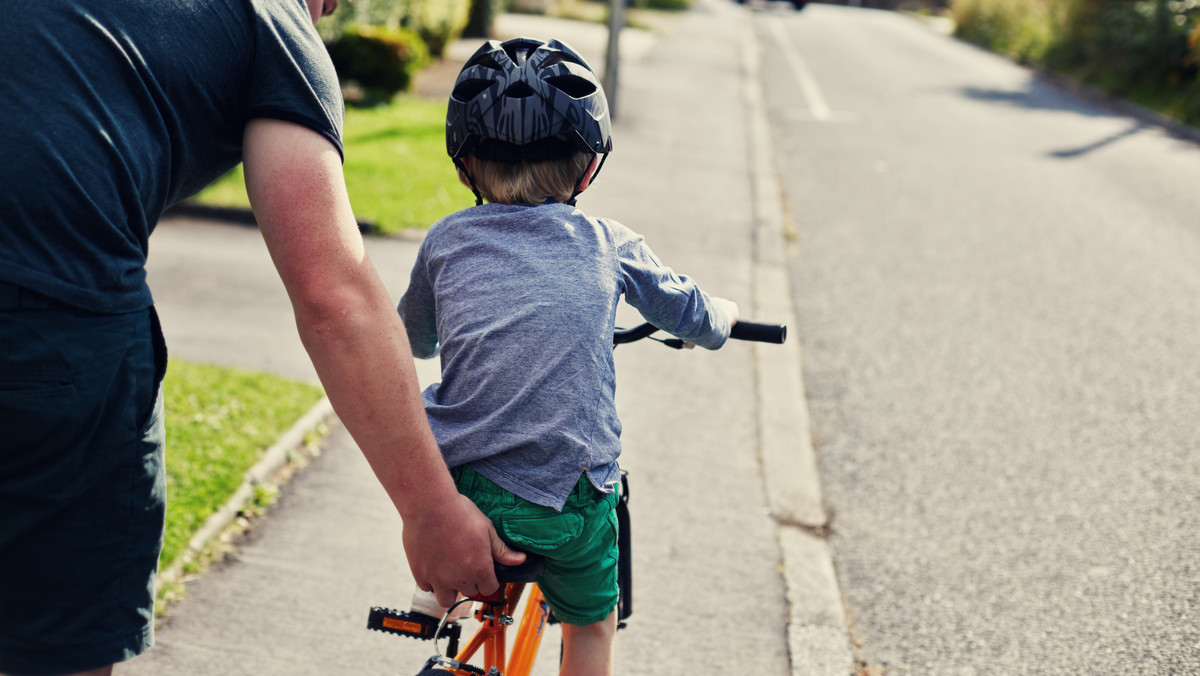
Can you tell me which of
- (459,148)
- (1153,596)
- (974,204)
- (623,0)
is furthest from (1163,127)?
(459,148)

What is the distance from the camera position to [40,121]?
1.24m

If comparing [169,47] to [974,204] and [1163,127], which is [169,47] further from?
[1163,127]

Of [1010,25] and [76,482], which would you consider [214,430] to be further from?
[1010,25]

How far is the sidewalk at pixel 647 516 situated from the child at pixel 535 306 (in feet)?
4.19

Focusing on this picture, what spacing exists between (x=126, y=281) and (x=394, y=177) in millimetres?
7102

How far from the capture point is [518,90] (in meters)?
1.78

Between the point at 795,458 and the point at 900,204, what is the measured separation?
18.4 ft

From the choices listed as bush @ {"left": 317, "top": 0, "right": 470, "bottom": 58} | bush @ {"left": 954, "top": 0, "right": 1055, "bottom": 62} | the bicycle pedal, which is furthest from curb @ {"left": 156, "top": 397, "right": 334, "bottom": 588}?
bush @ {"left": 954, "top": 0, "right": 1055, "bottom": 62}

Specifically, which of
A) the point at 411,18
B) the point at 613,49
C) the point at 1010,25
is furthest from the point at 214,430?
the point at 1010,25

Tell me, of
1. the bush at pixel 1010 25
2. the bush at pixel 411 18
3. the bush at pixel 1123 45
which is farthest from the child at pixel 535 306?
the bush at pixel 1010 25

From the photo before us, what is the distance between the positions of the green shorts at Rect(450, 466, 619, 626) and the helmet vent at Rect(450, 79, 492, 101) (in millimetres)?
706

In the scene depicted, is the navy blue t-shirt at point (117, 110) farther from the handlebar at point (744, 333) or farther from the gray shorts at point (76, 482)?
the handlebar at point (744, 333)

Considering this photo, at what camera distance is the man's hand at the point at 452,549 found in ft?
4.97

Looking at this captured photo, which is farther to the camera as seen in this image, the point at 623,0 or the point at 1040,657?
the point at 623,0
